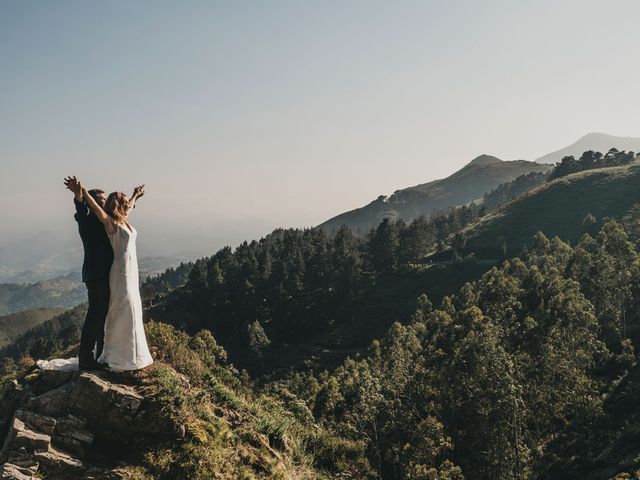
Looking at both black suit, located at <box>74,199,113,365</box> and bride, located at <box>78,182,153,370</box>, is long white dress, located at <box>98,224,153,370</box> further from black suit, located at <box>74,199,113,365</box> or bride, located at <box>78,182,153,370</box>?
black suit, located at <box>74,199,113,365</box>

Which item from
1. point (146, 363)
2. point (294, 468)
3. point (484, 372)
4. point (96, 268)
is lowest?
point (484, 372)

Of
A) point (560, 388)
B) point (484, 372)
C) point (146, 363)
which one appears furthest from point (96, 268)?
point (560, 388)

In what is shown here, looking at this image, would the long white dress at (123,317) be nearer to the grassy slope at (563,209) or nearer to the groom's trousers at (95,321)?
the groom's trousers at (95,321)

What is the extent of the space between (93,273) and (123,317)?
1.12 metres

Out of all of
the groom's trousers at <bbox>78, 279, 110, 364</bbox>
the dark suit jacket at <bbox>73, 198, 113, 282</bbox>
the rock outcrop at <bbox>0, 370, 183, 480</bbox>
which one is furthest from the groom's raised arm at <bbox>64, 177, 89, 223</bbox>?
the rock outcrop at <bbox>0, 370, 183, 480</bbox>

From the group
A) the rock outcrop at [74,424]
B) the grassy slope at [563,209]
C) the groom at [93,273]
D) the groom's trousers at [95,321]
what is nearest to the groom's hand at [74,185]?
the groom at [93,273]

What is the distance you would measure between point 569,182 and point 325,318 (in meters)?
108

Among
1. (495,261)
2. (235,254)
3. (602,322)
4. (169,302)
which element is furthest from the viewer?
(235,254)

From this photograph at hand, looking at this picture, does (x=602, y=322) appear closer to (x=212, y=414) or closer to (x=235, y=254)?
(x=212, y=414)

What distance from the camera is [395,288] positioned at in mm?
112938

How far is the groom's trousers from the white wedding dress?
158 mm

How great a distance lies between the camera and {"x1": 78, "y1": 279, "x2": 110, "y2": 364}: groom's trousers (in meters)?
9.13

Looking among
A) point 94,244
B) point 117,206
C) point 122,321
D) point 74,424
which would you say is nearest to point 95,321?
point 122,321

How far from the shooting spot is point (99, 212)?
909cm
